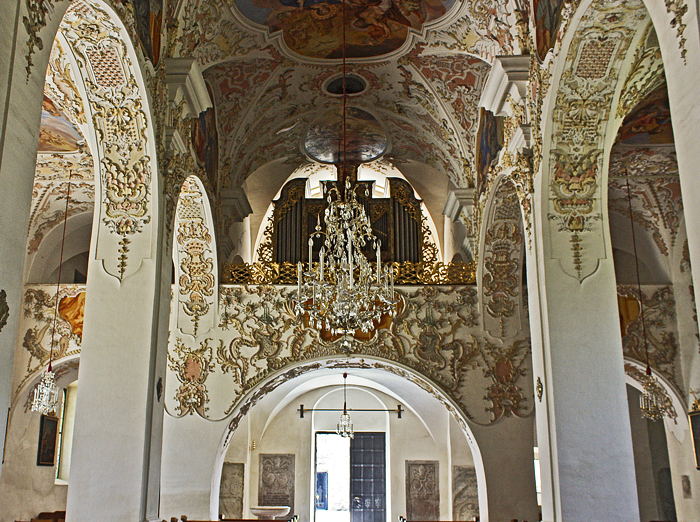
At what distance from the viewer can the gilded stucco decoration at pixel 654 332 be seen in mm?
11961

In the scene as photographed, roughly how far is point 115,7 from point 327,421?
15.0 meters

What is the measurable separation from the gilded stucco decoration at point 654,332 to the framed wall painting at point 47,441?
10.9 meters

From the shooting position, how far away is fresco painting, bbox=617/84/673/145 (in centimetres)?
970

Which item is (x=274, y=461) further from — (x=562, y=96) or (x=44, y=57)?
(x=44, y=57)

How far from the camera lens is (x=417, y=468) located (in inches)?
731

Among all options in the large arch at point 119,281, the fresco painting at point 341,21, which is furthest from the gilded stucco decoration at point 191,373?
the fresco painting at point 341,21

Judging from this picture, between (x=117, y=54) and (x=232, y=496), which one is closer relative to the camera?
(x=117, y=54)

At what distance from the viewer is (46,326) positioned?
41.5 ft

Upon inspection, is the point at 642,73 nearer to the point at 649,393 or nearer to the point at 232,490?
the point at 649,393

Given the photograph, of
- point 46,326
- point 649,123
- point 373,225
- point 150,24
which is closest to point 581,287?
point 649,123

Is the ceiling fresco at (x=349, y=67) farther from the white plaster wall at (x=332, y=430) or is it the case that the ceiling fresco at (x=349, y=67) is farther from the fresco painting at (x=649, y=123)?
the white plaster wall at (x=332, y=430)

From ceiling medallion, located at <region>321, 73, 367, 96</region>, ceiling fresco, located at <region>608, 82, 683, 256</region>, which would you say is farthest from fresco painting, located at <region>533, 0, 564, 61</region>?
ceiling medallion, located at <region>321, 73, 367, 96</region>

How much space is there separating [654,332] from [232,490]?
10.4m

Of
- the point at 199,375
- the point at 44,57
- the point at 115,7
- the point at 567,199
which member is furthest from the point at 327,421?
the point at 44,57
